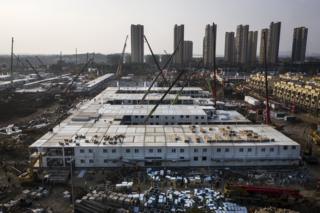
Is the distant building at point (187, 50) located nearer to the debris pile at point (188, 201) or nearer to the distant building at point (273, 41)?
the distant building at point (273, 41)

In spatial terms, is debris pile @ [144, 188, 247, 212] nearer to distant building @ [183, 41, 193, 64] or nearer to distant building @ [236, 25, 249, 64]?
distant building @ [236, 25, 249, 64]

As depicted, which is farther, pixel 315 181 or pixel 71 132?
pixel 71 132

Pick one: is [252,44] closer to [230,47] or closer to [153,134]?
[230,47]

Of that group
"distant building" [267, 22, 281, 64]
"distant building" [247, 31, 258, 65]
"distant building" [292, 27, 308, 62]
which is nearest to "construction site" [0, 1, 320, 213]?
"distant building" [267, 22, 281, 64]

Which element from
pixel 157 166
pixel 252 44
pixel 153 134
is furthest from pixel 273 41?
pixel 157 166

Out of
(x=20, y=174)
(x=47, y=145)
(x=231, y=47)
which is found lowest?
(x=20, y=174)

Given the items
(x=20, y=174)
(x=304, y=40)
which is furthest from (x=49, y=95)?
(x=304, y=40)

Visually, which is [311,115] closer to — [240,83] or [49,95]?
[240,83]
